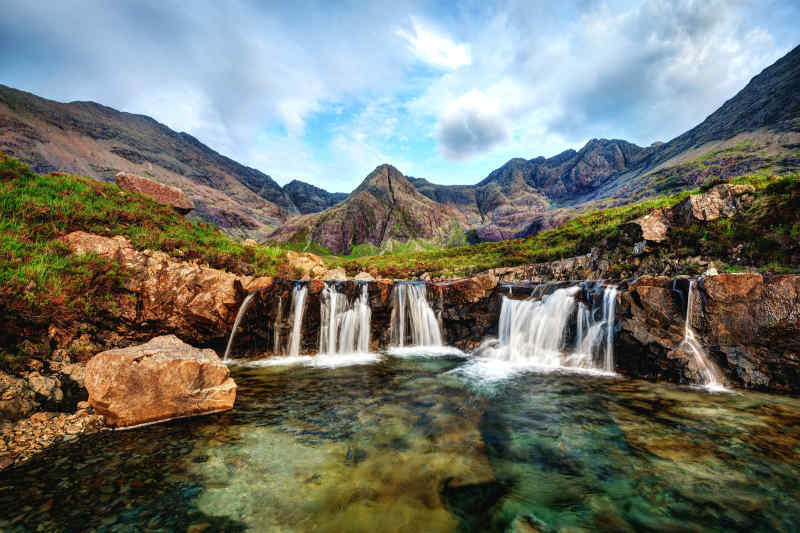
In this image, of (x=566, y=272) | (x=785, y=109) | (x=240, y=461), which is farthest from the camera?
(x=785, y=109)

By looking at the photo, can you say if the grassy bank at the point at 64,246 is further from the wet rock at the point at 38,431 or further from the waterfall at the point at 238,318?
the wet rock at the point at 38,431

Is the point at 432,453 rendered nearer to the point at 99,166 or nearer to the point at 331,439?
the point at 331,439

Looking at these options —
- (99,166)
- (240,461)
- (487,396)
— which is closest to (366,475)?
(240,461)

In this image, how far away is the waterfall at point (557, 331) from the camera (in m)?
9.95

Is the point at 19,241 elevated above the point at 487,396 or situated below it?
above

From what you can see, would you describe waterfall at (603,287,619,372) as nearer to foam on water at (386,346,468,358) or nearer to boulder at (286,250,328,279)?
foam on water at (386,346,468,358)

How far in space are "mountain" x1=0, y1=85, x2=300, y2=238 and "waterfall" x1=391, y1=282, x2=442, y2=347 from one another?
102 metres

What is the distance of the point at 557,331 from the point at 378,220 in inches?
4191

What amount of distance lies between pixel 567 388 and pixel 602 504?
4926 mm

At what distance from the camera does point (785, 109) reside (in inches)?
2847

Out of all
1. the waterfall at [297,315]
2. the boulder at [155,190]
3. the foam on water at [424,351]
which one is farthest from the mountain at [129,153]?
the foam on water at [424,351]

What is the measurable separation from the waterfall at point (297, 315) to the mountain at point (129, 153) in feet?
330

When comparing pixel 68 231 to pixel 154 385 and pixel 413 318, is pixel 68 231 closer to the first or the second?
pixel 154 385

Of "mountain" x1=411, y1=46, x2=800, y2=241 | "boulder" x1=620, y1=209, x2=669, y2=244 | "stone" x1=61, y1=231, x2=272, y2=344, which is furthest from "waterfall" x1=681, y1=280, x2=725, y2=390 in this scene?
"mountain" x1=411, y1=46, x2=800, y2=241
